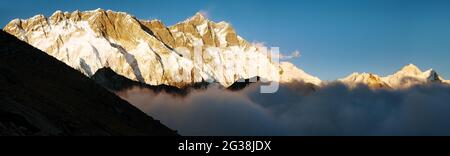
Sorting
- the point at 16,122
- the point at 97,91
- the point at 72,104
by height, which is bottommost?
the point at 16,122

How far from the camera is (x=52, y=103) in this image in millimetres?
94562

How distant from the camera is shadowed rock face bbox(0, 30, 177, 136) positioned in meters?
77.9

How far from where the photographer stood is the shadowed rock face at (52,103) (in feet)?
256

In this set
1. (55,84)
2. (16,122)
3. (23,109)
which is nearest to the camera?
(16,122)
